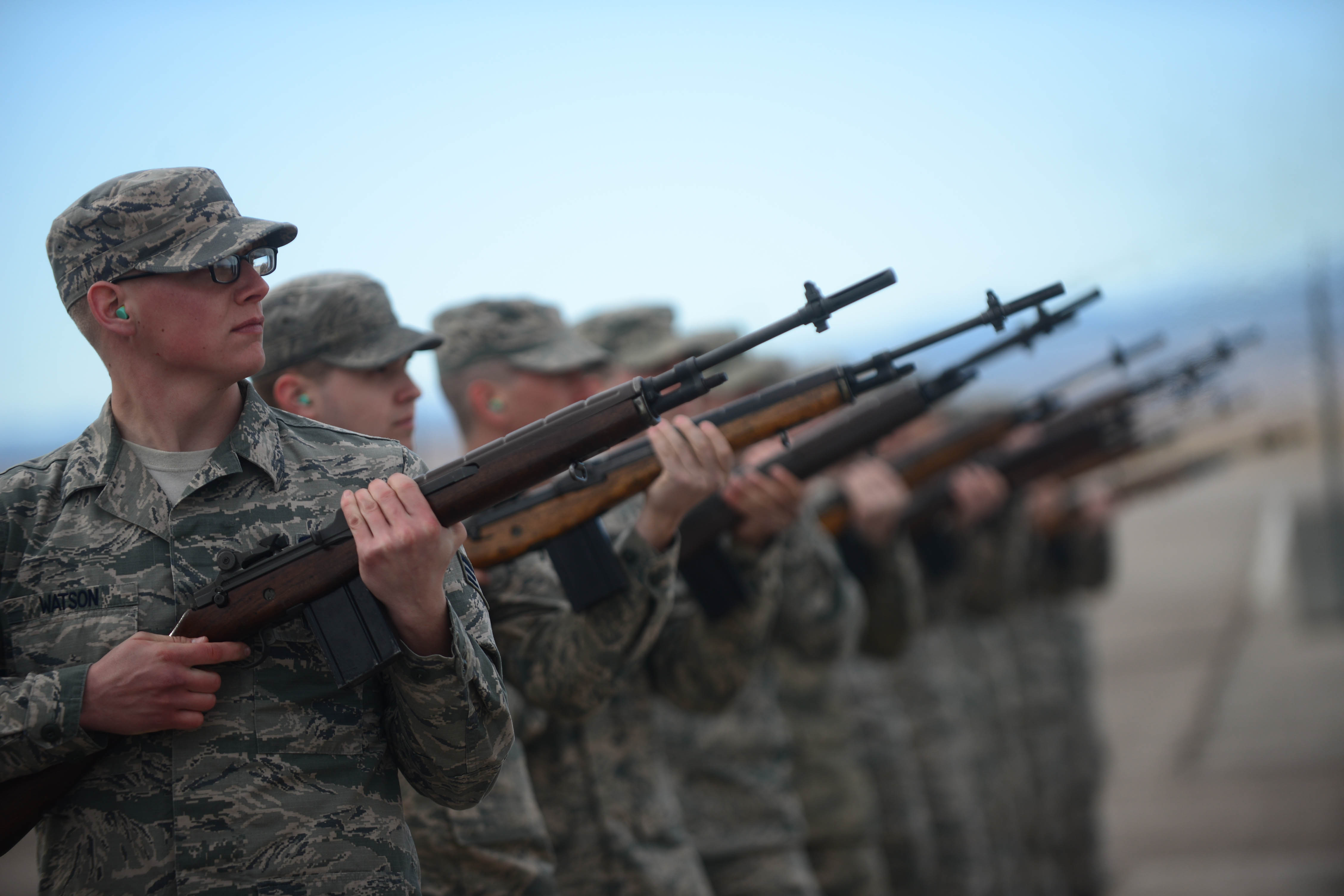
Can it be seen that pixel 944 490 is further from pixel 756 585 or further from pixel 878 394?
pixel 756 585

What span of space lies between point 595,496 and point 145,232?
164 centimetres

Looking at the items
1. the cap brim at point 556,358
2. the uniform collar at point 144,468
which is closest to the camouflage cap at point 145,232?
the uniform collar at point 144,468

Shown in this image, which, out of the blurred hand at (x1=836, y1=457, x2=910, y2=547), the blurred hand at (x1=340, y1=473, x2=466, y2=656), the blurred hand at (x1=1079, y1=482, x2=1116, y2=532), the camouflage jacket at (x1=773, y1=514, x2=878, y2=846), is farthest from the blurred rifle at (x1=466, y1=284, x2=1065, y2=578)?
the blurred hand at (x1=1079, y1=482, x2=1116, y2=532)

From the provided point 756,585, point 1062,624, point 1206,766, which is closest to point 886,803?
point 756,585

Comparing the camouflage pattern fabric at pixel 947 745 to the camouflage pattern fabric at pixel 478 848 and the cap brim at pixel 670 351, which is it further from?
the camouflage pattern fabric at pixel 478 848

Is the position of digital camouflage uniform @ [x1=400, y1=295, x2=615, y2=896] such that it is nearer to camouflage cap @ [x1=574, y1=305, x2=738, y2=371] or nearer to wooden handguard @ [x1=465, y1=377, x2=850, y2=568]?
wooden handguard @ [x1=465, y1=377, x2=850, y2=568]

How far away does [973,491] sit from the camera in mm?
8039

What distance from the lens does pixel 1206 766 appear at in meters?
12.7

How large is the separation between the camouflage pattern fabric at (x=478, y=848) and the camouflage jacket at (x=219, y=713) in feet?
3.23

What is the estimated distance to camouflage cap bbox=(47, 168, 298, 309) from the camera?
2.56 meters

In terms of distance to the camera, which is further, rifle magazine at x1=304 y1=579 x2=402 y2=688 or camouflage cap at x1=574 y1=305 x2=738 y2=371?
camouflage cap at x1=574 y1=305 x2=738 y2=371

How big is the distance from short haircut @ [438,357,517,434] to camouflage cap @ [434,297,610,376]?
0.05ft

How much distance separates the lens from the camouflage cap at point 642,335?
20.4 ft

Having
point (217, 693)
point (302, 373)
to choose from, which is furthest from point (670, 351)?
point (217, 693)
